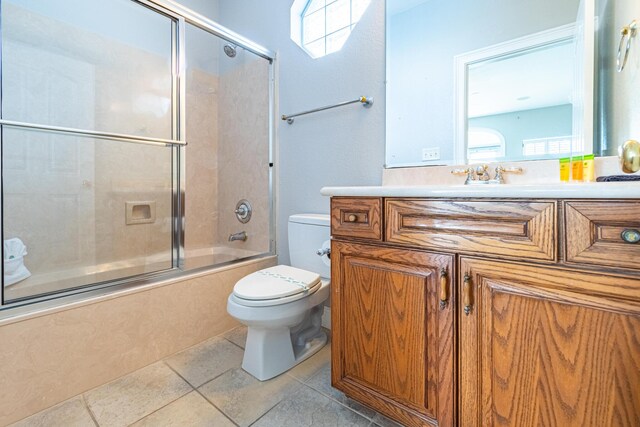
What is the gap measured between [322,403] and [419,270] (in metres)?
0.71

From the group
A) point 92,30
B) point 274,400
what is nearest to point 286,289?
point 274,400

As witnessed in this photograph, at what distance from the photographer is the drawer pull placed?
59cm

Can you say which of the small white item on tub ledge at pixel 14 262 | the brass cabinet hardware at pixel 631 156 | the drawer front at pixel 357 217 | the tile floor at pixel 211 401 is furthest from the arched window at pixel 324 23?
the small white item on tub ledge at pixel 14 262

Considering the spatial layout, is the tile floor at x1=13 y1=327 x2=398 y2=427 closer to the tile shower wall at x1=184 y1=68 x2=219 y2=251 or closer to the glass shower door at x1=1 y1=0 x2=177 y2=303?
the glass shower door at x1=1 y1=0 x2=177 y2=303

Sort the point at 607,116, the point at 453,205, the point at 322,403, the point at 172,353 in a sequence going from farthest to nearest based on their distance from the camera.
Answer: the point at 172,353 < the point at 322,403 < the point at 607,116 < the point at 453,205

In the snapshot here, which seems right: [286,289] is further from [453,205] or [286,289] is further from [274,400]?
[453,205]

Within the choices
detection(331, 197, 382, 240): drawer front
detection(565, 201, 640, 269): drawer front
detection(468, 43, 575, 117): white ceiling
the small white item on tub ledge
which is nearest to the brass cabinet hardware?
detection(565, 201, 640, 269): drawer front

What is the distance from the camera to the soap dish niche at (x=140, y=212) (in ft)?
6.53

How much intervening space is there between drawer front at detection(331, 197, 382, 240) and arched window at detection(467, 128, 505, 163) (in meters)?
0.62

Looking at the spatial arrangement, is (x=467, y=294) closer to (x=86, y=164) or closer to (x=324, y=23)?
(x=324, y=23)

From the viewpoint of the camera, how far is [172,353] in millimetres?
1528

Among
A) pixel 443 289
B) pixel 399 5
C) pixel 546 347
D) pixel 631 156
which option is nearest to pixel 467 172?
pixel 631 156

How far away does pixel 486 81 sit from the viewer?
1295 millimetres

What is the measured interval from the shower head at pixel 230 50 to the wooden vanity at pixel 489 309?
5.63 feet
